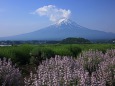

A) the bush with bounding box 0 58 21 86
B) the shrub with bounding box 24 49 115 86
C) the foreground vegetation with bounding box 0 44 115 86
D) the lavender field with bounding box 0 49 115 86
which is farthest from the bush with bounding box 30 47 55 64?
the bush with bounding box 0 58 21 86

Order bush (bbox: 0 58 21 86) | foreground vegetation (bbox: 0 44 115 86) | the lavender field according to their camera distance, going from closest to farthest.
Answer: the lavender field < foreground vegetation (bbox: 0 44 115 86) < bush (bbox: 0 58 21 86)

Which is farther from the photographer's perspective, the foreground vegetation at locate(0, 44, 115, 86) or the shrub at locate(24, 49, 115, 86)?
the foreground vegetation at locate(0, 44, 115, 86)

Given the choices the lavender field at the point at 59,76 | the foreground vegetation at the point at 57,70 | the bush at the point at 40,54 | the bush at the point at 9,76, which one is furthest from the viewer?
the bush at the point at 40,54

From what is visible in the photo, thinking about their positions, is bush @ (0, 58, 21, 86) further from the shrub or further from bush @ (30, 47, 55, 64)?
bush @ (30, 47, 55, 64)

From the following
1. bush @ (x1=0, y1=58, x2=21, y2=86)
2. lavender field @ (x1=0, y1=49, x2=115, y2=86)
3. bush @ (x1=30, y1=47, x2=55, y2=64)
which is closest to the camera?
lavender field @ (x1=0, y1=49, x2=115, y2=86)

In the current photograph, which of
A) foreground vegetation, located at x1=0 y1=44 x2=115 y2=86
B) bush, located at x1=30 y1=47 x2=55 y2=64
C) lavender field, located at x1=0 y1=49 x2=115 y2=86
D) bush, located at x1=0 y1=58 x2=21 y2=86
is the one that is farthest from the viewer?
bush, located at x1=30 y1=47 x2=55 y2=64

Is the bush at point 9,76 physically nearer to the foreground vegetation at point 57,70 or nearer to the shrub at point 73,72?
the foreground vegetation at point 57,70

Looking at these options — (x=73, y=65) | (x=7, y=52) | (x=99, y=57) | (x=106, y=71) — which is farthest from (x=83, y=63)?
(x=7, y=52)

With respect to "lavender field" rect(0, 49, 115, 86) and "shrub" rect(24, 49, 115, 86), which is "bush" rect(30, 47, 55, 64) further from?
"lavender field" rect(0, 49, 115, 86)

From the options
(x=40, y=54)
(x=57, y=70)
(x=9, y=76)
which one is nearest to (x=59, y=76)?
(x=9, y=76)

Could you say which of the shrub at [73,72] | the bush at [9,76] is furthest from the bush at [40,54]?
the bush at [9,76]

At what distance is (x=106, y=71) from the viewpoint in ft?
31.4

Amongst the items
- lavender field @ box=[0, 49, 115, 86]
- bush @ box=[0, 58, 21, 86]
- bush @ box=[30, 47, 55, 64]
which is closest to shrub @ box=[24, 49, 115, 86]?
lavender field @ box=[0, 49, 115, 86]

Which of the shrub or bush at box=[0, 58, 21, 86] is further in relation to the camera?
bush at box=[0, 58, 21, 86]
